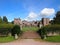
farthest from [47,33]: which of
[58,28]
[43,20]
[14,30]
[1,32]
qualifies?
[43,20]

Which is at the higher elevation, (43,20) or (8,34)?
(43,20)

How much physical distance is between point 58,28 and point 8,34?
12234 mm

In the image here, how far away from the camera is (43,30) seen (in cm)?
3341

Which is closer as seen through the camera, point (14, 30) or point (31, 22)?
point (14, 30)

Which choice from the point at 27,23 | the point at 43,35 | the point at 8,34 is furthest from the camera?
the point at 27,23

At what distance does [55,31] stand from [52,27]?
1226 mm

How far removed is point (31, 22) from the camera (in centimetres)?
8781

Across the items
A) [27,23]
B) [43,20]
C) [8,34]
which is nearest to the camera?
[8,34]

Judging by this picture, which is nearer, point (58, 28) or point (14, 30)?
point (14, 30)

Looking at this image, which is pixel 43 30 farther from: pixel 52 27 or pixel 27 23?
pixel 27 23

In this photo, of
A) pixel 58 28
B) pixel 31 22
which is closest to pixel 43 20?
pixel 31 22

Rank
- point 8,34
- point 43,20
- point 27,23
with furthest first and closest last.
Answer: point 27,23, point 43,20, point 8,34

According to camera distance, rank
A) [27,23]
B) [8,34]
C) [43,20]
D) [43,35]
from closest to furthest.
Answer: [43,35] < [8,34] < [43,20] < [27,23]

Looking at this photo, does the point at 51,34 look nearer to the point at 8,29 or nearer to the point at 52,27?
the point at 52,27
